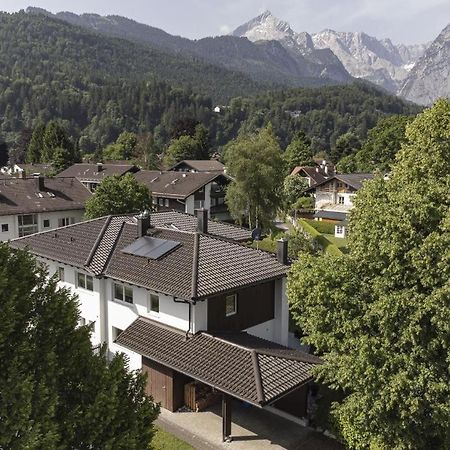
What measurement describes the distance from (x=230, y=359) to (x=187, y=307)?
3.26 metres

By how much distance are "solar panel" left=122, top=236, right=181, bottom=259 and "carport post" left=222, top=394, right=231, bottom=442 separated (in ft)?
25.6

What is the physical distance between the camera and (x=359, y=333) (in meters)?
14.8

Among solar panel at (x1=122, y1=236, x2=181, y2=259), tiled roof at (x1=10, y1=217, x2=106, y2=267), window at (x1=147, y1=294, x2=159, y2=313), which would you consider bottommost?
window at (x1=147, y1=294, x2=159, y2=313)

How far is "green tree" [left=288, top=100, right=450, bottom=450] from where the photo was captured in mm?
13359

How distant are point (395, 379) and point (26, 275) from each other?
10.5 metres

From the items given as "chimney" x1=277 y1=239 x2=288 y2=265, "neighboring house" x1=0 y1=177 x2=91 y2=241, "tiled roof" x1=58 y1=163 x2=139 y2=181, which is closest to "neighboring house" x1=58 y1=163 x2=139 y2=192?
"tiled roof" x1=58 y1=163 x2=139 y2=181

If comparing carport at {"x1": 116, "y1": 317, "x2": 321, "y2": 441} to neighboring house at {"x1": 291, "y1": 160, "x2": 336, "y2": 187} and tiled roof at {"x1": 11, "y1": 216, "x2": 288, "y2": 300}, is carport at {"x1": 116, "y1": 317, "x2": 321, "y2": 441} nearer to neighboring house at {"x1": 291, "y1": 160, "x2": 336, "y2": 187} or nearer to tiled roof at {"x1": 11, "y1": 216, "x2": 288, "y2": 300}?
tiled roof at {"x1": 11, "y1": 216, "x2": 288, "y2": 300}

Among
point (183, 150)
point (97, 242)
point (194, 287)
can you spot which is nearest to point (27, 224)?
point (97, 242)

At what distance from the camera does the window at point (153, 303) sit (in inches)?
890

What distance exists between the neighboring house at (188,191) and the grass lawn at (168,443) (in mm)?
42081

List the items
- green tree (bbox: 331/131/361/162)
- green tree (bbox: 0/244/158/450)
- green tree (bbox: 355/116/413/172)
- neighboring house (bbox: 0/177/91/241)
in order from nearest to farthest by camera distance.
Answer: green tree (bbox: 0/244/158/450), neighboring house (bbox: 0/177/91/241), green tree (bbox: 355/116/413/172), green tree (bbox: 331/131/361/162)

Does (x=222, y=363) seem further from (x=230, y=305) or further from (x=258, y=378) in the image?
(x=230, y=305)

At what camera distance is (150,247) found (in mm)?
24156

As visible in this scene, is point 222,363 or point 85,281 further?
point 85,281
